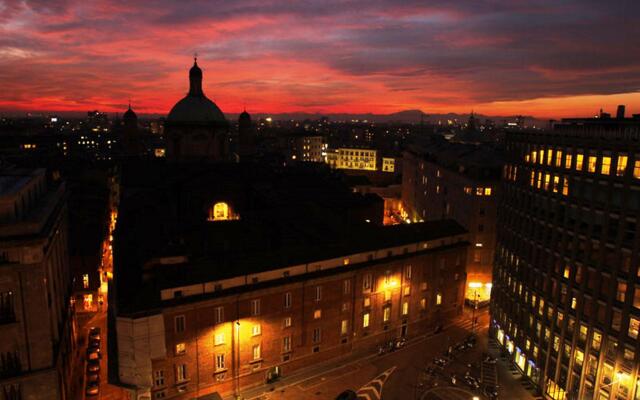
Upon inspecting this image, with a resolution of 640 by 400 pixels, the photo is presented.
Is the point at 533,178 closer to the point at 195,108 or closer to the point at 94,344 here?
the point at 94,344

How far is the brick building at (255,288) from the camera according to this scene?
44938 mm

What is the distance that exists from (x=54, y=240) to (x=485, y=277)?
203ft

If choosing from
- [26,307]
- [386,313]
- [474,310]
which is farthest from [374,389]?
[26,307]

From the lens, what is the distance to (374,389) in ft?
166

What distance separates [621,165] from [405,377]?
103 feet

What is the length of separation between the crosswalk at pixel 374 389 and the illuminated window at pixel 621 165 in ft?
105

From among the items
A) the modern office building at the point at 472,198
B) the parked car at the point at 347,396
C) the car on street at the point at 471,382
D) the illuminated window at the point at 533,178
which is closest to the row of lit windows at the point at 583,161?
the illuminated window at the point at 533,178

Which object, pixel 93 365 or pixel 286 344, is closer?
pixel 286 344

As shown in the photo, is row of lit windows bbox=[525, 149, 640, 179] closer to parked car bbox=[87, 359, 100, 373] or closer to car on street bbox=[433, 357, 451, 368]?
car on street bbox=[433, 357, 451, 368]

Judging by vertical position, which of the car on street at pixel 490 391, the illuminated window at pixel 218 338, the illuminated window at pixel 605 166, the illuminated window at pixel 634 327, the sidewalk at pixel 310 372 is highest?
the illuminated window at pixel 605 166

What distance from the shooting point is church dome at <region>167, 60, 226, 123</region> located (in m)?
89.7

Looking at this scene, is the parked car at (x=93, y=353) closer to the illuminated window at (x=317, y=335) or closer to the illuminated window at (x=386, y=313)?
the illuminated window at (x=317, y=335)

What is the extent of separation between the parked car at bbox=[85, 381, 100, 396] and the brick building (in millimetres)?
6550

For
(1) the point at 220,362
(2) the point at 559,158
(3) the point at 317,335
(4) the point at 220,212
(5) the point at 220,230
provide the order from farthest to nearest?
(4) the point at 220,212, (5) the point at 220,230, (3) the point at 317,335, (1) the point at 220,362, (2) the point at 559,158
